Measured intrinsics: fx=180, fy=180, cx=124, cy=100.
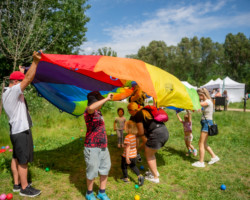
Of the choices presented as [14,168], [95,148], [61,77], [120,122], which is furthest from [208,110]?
[14,168]

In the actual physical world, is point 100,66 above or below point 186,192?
above

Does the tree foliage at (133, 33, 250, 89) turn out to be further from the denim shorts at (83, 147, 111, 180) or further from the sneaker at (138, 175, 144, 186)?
the denim shorts at (83, 147, 111, 180)

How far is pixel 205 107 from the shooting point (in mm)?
4629

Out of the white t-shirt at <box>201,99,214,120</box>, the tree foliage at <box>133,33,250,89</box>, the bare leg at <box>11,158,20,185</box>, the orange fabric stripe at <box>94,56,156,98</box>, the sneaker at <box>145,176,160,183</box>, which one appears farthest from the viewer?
the tree foliage at <box>133,33,250,89</box>

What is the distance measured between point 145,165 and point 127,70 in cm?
299

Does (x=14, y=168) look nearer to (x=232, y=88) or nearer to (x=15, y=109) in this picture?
(x=15, y=109)

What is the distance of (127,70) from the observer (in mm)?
3033

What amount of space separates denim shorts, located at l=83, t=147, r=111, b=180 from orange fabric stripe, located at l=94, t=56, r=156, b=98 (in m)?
1.29

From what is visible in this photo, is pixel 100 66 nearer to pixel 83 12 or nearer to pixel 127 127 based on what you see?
pixel 127 127

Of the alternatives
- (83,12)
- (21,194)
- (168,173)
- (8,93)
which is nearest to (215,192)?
(168,173)

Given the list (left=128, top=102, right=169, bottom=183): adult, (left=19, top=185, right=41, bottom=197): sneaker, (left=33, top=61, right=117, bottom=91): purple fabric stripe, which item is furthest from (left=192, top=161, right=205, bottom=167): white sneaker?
(left=19, top=185, right=41, bottom=197): sneaker

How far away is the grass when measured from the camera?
11.6ft

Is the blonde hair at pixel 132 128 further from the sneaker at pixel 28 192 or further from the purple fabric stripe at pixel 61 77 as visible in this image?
the sneaker at pixel 28 192

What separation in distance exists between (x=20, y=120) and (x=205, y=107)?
4173 millimetres
